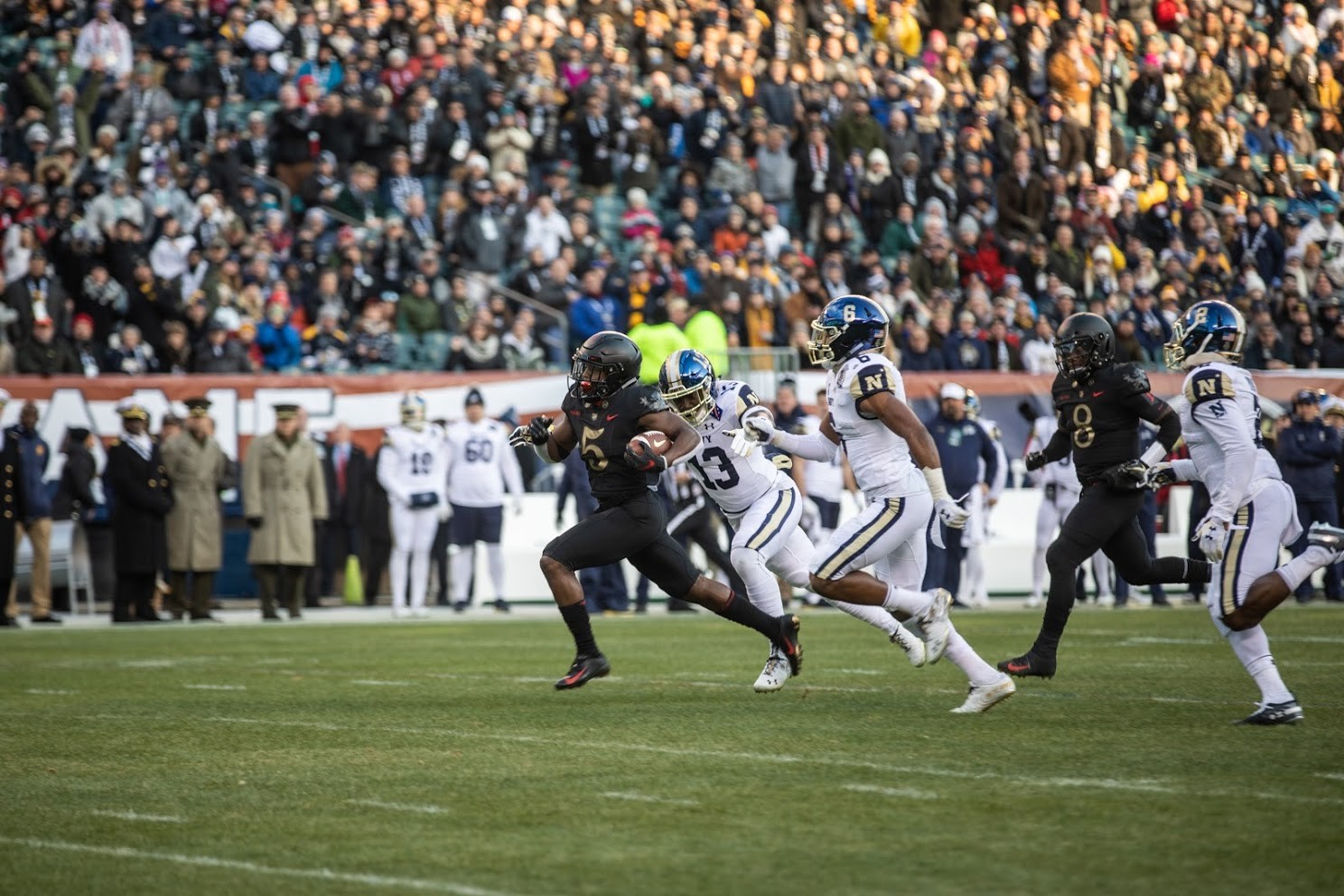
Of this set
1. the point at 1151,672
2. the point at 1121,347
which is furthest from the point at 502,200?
the point at 1151,672

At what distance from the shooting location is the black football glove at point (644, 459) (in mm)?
8359

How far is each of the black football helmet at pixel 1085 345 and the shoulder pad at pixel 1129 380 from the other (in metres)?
0.10

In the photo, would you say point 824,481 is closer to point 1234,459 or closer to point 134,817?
point 1234,459

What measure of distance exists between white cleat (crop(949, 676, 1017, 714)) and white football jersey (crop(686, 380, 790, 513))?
2.37m

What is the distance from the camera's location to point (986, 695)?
7758mm

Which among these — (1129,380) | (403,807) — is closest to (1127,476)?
(1129,380)

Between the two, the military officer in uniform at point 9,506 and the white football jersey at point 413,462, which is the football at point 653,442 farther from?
the military officer in uniform at point 9,506

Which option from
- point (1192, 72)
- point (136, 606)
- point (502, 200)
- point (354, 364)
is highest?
point (1192, 72)

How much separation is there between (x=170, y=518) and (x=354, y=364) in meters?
2.66

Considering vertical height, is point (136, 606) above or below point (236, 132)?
below

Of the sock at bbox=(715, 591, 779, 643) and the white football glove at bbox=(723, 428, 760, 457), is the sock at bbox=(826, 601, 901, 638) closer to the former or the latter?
the sock at bbox=(715, 591, 779, 643)

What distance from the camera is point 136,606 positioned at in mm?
16406

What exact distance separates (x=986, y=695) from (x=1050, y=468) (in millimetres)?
9559

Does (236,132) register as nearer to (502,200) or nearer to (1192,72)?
(502,200)
